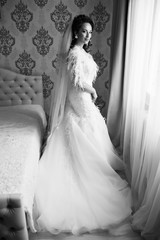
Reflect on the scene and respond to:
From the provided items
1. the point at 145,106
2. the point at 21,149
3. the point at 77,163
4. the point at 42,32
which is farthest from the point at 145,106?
the point at 42,32

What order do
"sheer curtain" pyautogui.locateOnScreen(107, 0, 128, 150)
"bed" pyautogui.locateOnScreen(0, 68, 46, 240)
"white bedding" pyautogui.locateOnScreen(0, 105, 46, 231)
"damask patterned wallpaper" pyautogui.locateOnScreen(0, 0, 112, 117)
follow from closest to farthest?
1. "bed" pyautogui.locateOnScreen(0, 68, 46, 240)
2. "white bedding" pyautogui.locateOnScreen(0, 105, 46, 231)
3. "sheer curtain" pyautogui.locateOnScreen(107, 0, 128, 150)
4. "damask patterned wallpaper" pyautogui.locateOnScreen(0, 0, 112, 117)

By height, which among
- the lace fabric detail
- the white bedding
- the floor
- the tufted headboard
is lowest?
Result: the floor

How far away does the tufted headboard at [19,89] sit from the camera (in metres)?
3.15

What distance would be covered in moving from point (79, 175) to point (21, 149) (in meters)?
0.60

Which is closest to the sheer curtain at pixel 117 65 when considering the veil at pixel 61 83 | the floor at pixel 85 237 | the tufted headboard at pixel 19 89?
the veil at pixel 61 83

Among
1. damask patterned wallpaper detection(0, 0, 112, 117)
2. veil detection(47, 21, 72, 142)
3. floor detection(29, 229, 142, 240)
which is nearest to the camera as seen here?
floor detection(29, 229, 142, 240)

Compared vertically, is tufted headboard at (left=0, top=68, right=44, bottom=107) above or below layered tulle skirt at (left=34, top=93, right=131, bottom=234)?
above

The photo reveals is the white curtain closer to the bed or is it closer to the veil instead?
the veil

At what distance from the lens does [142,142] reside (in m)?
1.88

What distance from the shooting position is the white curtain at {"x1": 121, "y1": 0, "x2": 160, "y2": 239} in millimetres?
1546

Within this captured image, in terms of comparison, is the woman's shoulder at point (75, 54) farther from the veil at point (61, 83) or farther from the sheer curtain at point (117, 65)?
the sheer curtain at point (117, 65)

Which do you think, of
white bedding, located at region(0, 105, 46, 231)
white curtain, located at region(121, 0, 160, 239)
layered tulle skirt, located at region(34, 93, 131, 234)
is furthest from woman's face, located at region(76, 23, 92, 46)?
white bedding, located at region(0, 105, 46, 231)

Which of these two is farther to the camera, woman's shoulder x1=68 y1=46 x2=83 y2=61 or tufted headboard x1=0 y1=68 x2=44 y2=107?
tufted headboard x1=0 y1=68 x2=44 y2=107

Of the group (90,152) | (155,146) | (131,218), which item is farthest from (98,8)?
(131,218)
